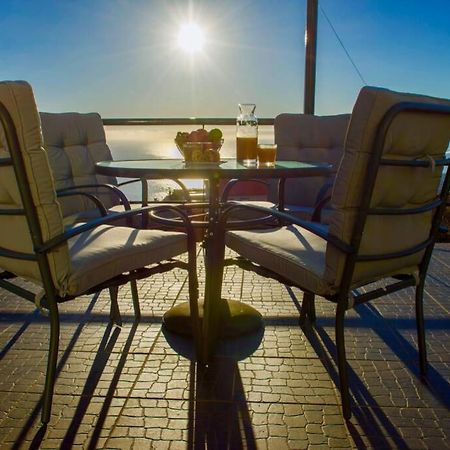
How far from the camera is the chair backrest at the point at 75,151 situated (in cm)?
280

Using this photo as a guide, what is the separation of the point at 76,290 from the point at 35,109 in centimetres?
53

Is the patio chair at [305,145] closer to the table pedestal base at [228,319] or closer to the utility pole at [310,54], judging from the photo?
the utility pole at [310,54]

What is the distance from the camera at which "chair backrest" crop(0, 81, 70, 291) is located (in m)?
1.24

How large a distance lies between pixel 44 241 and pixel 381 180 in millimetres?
969

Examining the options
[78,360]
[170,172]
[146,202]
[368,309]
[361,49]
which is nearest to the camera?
[170,172]

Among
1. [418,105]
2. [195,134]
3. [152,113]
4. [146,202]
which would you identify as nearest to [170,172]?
[195,134]

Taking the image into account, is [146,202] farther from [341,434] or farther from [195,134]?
[341,434]

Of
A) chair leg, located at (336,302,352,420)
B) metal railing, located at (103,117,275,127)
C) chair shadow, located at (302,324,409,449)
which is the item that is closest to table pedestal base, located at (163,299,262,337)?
chair shadow, located at (302,324,409,449)

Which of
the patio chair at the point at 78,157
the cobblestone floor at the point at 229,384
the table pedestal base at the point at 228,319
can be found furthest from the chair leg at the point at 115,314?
the patio chair at the point at 78,157

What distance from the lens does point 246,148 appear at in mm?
2145

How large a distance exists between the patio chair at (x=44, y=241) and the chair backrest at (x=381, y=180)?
0.59m

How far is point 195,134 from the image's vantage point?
219 cm

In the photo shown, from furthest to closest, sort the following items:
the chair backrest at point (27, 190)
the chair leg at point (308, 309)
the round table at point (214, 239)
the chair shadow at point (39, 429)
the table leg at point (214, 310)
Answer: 1. the chair leg at point (308, 309)
2. the table leg at point (214, 310)
3. the round table at point (214, 239)
4. the chair shadow at point (39, 429)
5. the chair backrest at point (27, 190)

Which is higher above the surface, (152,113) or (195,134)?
(152,113)
